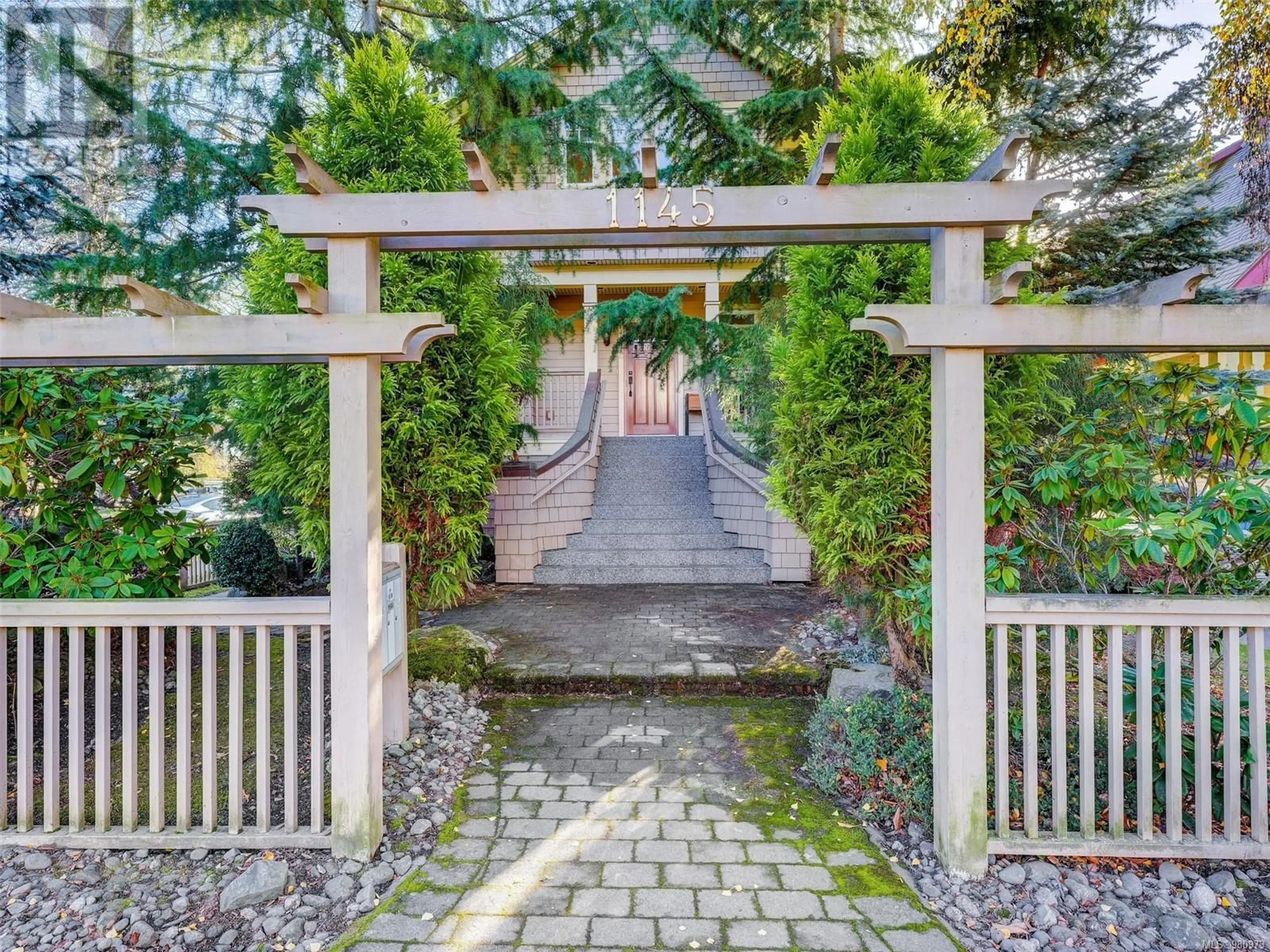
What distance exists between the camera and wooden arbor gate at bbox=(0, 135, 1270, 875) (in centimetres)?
225

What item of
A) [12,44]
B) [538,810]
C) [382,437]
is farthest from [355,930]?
[12,44]

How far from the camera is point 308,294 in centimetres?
218

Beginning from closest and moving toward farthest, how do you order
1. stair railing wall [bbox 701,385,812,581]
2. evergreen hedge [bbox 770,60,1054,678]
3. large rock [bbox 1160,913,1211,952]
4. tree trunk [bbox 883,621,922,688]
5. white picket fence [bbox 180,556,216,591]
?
1. large rock [bbox 1160,913,1211,952]
2. evergreen hedge [bbox 770,60,1054,678]
3. tree trunk [bbox 883,621,922,688]
4. stair railing wall [bbox 701,385,812,581]
5. white picket fence [bbox 180,556,216,591]

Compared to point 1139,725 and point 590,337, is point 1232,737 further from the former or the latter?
point 590,337

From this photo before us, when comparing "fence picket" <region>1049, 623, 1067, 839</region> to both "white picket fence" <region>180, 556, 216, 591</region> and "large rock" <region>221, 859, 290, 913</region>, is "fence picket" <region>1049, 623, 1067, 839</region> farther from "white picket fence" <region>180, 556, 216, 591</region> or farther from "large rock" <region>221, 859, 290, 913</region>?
"white picket fence" <region>180, 556, 216, 591</region>

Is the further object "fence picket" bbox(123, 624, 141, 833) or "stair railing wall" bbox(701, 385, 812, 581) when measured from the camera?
"stair railing wall" bbox(701, 385, 812, 581)

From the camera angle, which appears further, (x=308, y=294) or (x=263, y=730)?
(x=263, y=730)

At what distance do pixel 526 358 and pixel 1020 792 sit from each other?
489 cm

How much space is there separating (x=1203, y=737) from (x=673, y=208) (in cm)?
280

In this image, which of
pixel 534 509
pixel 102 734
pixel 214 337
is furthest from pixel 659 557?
pixel 214 337

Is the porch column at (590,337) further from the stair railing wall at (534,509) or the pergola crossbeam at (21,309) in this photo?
the pergola crossbeam at (21,309)

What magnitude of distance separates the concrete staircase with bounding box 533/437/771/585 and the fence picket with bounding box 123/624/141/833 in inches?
175

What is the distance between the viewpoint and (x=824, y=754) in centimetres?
304
